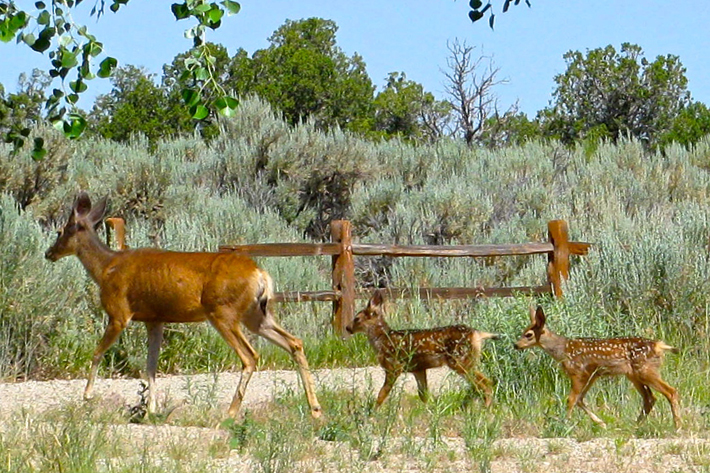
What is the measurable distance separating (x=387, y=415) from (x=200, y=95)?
380cm

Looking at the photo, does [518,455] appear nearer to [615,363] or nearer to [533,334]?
[615,363]

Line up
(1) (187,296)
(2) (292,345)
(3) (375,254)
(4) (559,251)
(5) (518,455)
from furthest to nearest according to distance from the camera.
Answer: (4) (559,251) → (3) (375,254) → (1) (187,296) → (2) (292,345) → (5) (518,455)

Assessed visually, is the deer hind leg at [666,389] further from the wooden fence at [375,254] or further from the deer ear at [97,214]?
the wooden fence at [375,254]

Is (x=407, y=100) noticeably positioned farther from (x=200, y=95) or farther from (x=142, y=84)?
(x=200, y=95)

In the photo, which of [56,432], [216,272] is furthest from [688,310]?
[56,432]

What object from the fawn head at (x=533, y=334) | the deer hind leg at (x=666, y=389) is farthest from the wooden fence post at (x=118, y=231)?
the deer hind leg at (x=666, y=389)

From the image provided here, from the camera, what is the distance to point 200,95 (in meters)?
4.98

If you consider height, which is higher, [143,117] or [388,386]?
[143,117]

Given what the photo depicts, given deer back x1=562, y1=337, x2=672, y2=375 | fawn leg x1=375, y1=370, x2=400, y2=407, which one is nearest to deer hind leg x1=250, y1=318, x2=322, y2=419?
fawn leg x1=375, y1=370, x2=400, y2=407

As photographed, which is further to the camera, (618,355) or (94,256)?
(94,256)

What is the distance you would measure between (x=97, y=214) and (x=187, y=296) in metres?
1.51

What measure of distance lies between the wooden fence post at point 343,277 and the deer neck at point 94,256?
513 cm

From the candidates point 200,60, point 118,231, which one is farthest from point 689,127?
point 200,60

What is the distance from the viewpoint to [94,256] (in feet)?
35.5
